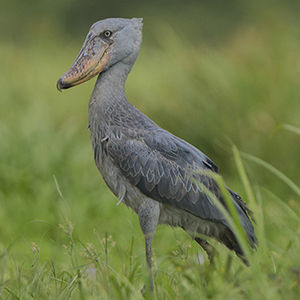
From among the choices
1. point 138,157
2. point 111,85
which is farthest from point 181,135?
point 138,157

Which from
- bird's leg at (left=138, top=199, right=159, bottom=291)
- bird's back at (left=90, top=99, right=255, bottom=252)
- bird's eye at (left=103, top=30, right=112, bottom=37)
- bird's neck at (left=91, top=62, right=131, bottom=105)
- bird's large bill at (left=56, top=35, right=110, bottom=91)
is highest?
bird's eye at (left=103, top=30, right=112, bottom=37)

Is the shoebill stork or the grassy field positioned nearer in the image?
the shoebill stork

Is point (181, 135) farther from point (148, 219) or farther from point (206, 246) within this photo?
point (148, 219)

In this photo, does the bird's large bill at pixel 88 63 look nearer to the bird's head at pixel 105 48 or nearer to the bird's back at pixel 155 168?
the bird's head at pixel 105 48

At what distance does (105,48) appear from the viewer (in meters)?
2.78

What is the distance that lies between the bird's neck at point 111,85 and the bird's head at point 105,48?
0.03 m

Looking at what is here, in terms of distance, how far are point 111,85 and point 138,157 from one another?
357 mm

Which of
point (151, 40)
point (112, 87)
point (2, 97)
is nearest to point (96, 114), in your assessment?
point (112, 87)

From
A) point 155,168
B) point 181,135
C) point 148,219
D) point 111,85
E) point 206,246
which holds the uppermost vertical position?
point 111,85

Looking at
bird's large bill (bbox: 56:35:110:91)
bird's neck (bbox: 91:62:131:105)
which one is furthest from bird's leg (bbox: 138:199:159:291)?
bird's large bill (bbox: 56:35:110:91)

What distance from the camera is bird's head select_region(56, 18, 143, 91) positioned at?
2.75 m

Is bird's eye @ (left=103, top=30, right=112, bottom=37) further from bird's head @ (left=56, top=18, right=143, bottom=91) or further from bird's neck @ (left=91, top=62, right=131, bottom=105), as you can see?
bird's neck @ (left=91, top=62, right=131, bottom=105)

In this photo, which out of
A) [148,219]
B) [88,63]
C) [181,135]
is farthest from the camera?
[181,135]

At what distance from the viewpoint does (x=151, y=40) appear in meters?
15.3
